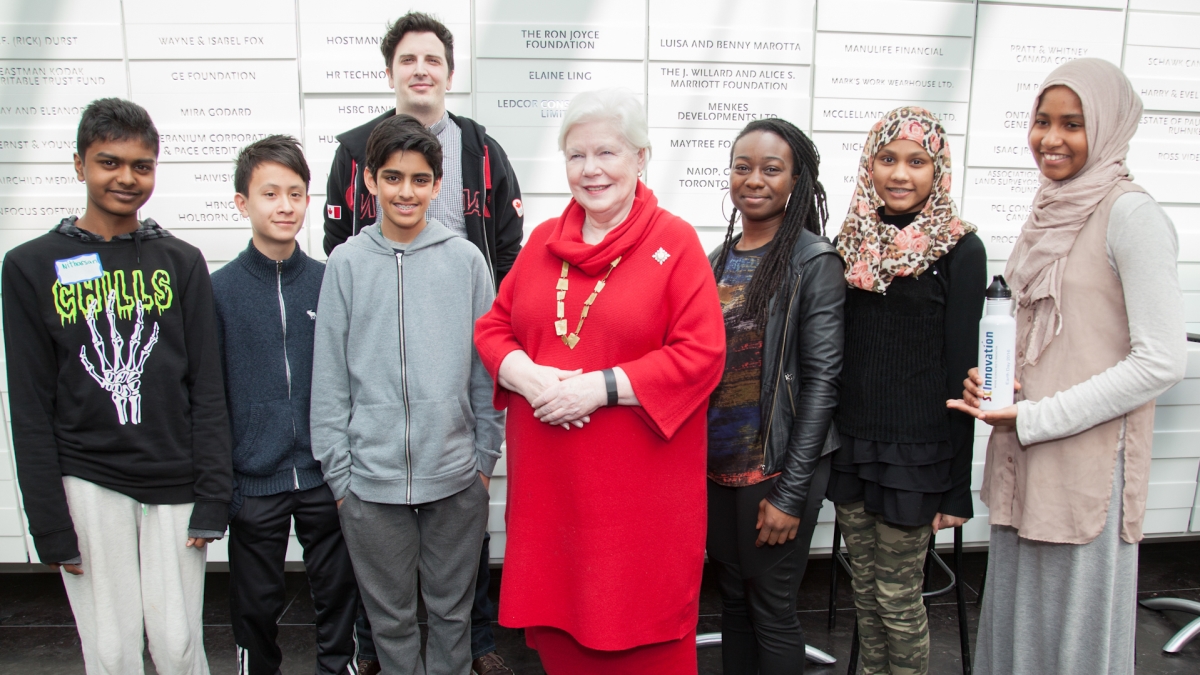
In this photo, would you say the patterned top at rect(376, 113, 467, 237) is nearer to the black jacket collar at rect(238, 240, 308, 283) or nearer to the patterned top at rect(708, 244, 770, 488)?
the black jacket collar at rect(238, 240, 308, 283)

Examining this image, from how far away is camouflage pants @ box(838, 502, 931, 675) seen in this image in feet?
5.79

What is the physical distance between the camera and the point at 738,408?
172cm

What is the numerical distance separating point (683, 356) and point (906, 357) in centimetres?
72

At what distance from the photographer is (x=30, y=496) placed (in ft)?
5.32

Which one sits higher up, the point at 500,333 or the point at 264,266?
the point at 264,266

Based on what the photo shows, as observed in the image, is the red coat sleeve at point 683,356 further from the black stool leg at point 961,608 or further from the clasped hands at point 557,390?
the black stool leg at point 961,608

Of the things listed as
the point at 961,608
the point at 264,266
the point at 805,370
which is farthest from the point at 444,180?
the point at 961,608

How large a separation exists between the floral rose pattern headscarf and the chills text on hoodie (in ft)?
3.74

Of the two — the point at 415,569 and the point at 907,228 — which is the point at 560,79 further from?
the point at 415,569

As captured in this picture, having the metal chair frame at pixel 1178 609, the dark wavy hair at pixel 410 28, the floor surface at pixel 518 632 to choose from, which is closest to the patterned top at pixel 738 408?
the floor surface at pixel 518 632

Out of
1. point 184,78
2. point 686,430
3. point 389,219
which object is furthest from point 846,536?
point 184,78

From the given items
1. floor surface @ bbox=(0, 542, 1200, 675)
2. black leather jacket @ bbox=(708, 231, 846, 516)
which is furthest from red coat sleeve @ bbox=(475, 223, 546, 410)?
floor surface @ bbox=(0, 542, 1200, 675)

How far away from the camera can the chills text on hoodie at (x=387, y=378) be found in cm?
176

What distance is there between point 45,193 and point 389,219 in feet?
6.42
